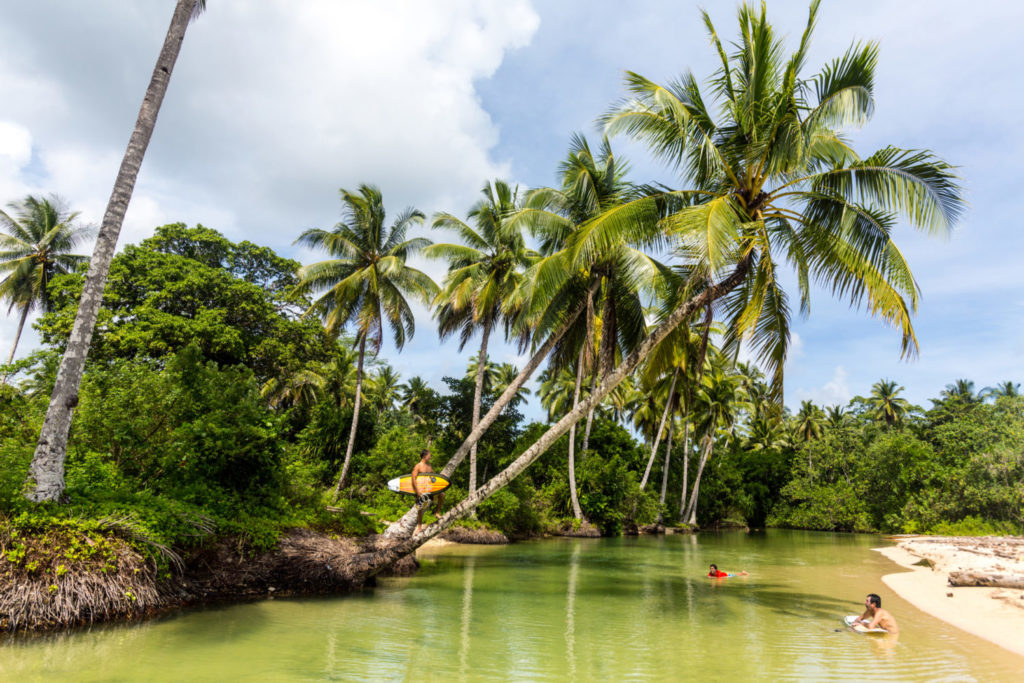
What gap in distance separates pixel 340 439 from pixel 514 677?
942 inches

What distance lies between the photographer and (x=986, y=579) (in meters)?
13.1

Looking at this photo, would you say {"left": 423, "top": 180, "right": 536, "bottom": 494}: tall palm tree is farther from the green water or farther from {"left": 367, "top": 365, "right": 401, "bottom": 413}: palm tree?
Answer: {"left": 367, "top": 365, "right": 401, "bottom": 413}: palm tree

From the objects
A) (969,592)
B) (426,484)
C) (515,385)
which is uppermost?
(515,385)

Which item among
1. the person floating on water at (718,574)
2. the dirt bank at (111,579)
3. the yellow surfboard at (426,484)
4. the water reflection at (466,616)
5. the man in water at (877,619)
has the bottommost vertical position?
the person floating on water at (718,574)

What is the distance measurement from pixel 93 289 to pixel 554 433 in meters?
7.71

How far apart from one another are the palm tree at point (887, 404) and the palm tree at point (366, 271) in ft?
162

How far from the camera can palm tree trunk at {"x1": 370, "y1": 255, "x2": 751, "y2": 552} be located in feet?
34.3

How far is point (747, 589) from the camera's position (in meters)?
13.5

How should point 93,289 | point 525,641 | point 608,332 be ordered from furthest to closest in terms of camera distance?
point 608,332 < point 93,289 < point 525,641

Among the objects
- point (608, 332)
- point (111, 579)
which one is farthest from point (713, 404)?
point (111, 579)

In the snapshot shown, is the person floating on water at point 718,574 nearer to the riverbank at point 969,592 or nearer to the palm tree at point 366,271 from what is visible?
the riverbank at point 969,592

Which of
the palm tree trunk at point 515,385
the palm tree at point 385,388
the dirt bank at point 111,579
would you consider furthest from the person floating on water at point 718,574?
the palm tree at point 385,388

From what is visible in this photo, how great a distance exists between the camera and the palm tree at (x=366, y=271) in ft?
73.5

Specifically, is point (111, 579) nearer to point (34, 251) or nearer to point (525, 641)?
point (525, 641)
